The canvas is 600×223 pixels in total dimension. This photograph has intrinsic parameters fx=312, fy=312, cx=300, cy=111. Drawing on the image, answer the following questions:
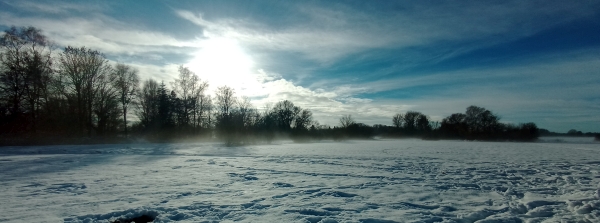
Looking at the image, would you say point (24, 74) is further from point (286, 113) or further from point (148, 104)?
point (286, 113)

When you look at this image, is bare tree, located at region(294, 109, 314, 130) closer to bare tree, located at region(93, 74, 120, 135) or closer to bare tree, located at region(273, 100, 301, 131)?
bare tree, located at region(273, 100, 301, 131)

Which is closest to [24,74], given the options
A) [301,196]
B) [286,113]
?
[301,196]

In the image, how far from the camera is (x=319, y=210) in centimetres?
688

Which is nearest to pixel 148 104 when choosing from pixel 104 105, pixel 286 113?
pixel 104 105

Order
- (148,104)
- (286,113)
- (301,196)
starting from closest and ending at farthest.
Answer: (301,196)
(148,104)
(286,113)

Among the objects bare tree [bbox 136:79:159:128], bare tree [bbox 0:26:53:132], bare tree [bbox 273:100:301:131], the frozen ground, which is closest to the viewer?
the frozen ground

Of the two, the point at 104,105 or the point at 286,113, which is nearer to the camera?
the point at 104,105

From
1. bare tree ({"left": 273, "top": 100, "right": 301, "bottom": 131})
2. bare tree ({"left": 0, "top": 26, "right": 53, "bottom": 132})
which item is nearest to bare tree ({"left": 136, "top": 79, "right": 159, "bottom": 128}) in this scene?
bare tree ({"left": 0, "top": 26, "right": 53, "bottom": 132})

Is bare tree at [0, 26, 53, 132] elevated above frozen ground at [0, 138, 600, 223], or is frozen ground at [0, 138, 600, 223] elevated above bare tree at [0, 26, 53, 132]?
bare tree at [0, 26, 53, 132]

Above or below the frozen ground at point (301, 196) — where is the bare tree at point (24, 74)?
above

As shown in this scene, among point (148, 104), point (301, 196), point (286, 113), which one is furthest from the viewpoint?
point (286, 113)

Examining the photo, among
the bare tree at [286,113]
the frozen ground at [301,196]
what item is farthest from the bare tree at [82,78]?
the bare tree at [286,113]

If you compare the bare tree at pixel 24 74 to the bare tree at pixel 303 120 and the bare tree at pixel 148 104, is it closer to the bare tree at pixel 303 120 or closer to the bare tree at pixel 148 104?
the bare tree at pixel 148 104

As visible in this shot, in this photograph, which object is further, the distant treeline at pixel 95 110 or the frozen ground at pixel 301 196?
the distant treeline at pixel 95 110
